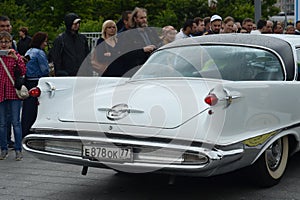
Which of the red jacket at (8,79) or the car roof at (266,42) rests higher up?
the car roof at (266,42)

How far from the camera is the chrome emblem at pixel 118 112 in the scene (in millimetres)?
5035

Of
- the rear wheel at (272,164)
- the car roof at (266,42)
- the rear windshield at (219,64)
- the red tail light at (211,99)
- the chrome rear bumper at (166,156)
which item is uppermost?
the car roof at (266,42)

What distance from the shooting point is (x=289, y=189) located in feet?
19.1

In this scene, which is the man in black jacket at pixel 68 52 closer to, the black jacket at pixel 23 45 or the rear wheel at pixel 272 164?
the rear wheel at pixel 272 164

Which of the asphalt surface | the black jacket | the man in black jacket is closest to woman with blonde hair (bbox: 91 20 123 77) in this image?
the man in black jacket

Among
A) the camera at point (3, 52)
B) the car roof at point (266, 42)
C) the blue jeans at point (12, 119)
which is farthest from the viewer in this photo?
the blue jeans at point (12, 119)

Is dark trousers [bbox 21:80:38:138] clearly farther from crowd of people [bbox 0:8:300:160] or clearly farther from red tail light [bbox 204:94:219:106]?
red tail light [bbox 204:94:219:106]

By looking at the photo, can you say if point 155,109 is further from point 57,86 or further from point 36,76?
point 36,76

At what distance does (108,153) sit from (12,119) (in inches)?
119

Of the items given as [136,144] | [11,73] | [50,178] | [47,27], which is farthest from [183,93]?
[47,27]

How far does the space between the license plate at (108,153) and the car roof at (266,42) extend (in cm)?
204

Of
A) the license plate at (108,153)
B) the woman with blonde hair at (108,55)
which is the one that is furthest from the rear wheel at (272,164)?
the woman with blonde hair at (108,55)

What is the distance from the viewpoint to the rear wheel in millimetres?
5647

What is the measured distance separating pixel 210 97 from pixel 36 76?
398 centimetres
